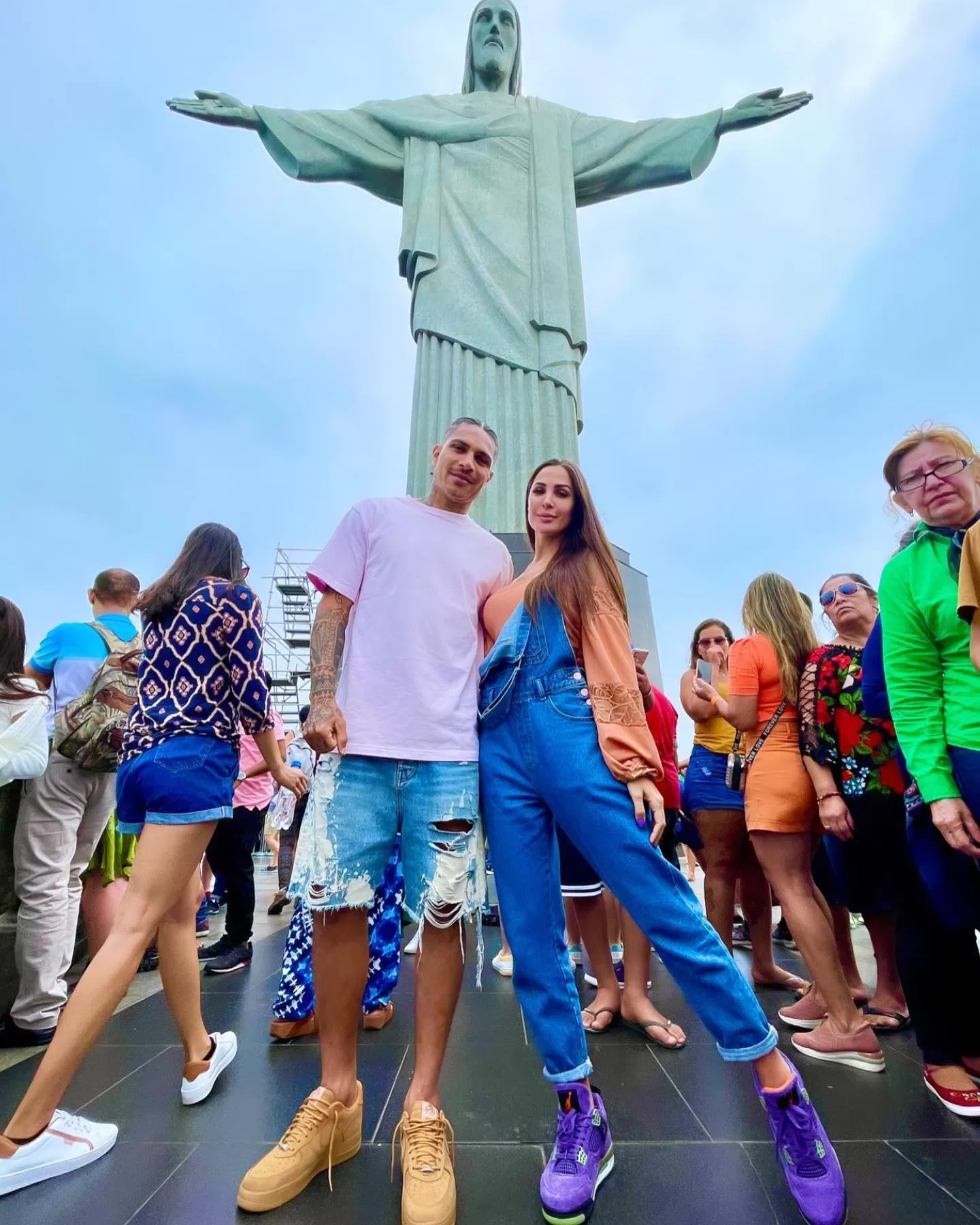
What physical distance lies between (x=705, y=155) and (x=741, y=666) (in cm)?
688

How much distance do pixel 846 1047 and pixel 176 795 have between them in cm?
228

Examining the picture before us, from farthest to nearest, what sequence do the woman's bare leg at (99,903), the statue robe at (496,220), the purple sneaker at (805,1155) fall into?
the statue robe at (496,220), the woman's bare leg at (99,903), the purple sneaker at (805,1155)

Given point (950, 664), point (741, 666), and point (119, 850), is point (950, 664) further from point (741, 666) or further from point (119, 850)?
point (119, 850)

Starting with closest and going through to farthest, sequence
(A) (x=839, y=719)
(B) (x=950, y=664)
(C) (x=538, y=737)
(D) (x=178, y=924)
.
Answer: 1. (C) (x=538, y=737)
2. (B) (x=950, y=664)
3. (D) (x=178, y=924)
4. (A) (x=839, y=719)

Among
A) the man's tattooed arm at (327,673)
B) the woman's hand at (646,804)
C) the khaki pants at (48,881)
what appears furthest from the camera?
the khaki pants at (48,881)

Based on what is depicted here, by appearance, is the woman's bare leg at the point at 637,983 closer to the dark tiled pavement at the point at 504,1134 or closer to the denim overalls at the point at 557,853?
the dark tiled pavement at the point at 504,1134

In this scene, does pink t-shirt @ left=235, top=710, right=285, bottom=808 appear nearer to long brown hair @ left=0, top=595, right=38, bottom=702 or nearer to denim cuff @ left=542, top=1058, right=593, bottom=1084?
long brown hair @ left=0, top=595, right=38, bottom=702

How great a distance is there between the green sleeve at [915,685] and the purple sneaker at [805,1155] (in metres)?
0.81

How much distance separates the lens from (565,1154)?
58.0 inches

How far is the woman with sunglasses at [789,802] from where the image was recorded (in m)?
2.32

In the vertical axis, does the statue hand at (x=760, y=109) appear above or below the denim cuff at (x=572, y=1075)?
above

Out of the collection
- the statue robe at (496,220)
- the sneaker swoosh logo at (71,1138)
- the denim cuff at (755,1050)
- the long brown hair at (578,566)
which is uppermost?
the statue robe at (496,220)

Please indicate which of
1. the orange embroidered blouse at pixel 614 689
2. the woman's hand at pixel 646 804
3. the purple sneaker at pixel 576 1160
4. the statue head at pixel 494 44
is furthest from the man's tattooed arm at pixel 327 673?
the statue head at pixel 494 44

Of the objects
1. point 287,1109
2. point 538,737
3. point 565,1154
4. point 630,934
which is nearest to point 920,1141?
point 565,1154
